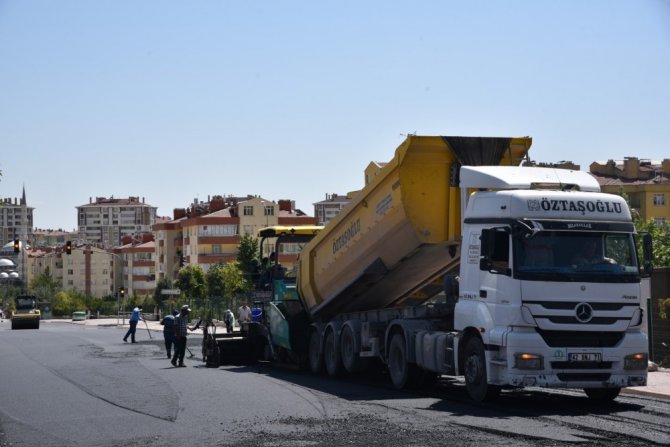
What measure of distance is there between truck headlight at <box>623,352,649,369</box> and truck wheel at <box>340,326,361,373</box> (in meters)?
6.25

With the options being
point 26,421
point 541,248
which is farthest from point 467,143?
point 26,421

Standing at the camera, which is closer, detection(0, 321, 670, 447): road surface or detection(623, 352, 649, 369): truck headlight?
detection(0, 321, 670, 447): road surface

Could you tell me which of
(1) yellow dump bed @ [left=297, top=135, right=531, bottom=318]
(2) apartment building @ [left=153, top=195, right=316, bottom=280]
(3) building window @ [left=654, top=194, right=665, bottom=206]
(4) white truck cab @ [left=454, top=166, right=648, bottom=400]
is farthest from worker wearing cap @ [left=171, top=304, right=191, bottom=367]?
(2) apartment building @ [left=153, top=195, right=316, bottom=280]

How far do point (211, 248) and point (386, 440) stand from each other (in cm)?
11736

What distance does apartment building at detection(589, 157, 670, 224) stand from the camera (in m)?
97.5

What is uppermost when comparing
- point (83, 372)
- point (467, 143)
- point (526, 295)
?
point (467, 143)

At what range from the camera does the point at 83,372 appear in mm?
23844

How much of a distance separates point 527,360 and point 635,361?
1591 mm

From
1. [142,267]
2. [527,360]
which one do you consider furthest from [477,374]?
[142,267]

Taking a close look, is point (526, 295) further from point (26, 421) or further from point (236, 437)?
point (26, 421)

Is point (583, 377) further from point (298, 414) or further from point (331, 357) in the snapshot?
point (331, 357)

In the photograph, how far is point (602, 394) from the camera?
1527 cm

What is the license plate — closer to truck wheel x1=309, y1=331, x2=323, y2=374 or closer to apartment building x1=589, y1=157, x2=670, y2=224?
truck wheel x1=309, y1=331, x2=323, y2=374

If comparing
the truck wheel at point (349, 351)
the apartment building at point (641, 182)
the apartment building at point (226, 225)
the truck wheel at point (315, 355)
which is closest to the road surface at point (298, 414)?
the truck wheel at point (349, 351)
